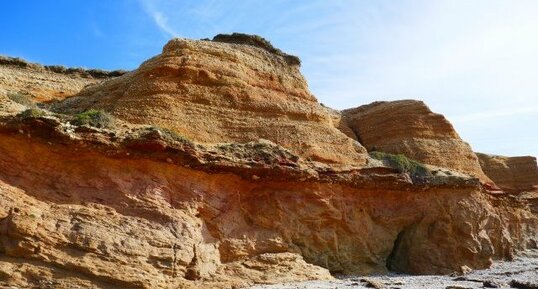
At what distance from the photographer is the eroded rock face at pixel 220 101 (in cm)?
1819

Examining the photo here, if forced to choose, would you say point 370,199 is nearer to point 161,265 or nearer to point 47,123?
point 161,265

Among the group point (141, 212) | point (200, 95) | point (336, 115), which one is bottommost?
point (141, 212)

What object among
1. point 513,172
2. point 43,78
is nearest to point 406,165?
point 43,78

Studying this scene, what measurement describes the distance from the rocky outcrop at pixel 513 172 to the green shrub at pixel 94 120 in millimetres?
32409

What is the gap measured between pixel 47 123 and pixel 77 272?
3922mm

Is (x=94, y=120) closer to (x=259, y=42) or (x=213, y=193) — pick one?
(x=213, y=193)

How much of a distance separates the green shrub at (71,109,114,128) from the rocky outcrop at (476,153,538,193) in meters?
32.4

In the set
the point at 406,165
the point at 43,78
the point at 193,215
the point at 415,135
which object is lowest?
the point at 193,215

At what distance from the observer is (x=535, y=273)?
66.7 feet

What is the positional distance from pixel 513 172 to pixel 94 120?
3485cm

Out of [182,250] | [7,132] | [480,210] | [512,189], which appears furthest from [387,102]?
[7,132]

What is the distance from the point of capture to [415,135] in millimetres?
29578

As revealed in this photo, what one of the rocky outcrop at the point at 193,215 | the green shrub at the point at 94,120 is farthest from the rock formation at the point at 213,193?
the green shrub at the point at 94,120

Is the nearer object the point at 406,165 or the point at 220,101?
the point at 220,101
